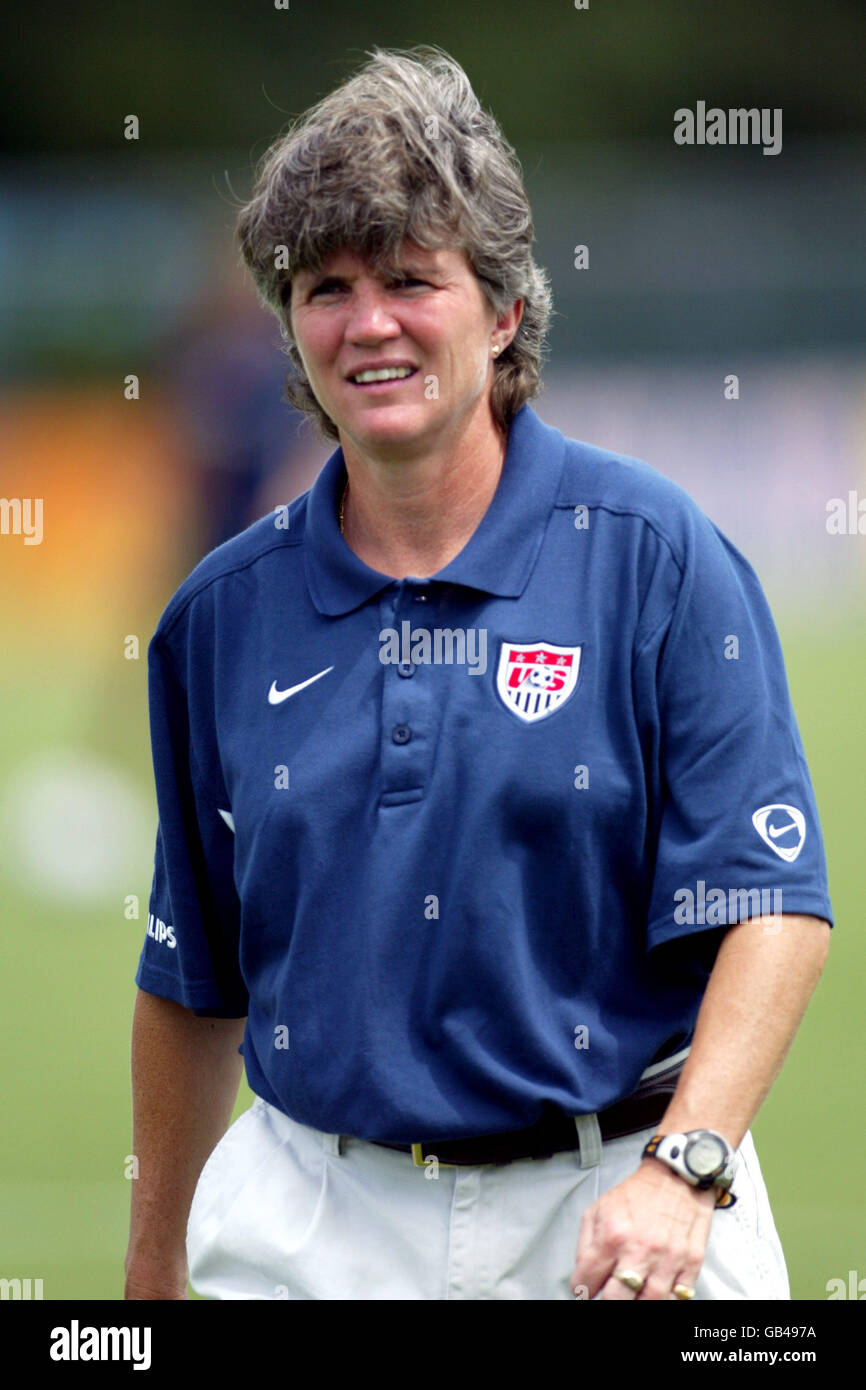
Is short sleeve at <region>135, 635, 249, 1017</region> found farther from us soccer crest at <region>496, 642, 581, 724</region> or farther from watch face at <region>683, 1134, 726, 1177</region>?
watch face at <region>683, 1134, 726, 1177</region>

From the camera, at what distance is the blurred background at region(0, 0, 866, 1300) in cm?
1160

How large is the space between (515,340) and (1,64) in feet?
50.0

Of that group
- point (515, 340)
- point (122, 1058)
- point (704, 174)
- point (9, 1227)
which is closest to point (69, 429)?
point (704, 174)

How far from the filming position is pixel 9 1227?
3496 mm

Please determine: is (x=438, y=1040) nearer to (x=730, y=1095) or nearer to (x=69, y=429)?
(x=730, y=1095)

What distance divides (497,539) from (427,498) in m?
0.09

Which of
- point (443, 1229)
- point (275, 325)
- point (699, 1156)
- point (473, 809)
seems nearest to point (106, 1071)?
point (443, 1229)

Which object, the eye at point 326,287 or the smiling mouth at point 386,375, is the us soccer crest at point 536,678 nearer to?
the smiling mouth at point 386,375

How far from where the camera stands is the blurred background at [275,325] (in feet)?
38.1

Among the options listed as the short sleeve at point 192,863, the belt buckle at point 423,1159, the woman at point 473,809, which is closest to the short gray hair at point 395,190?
the woman at point 473,809

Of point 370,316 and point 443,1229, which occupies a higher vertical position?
point 370,316

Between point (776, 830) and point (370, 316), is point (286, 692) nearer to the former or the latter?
point (370, 316)

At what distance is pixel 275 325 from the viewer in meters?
11.1

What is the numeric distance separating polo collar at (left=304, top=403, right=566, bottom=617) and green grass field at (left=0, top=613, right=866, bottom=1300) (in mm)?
2024
